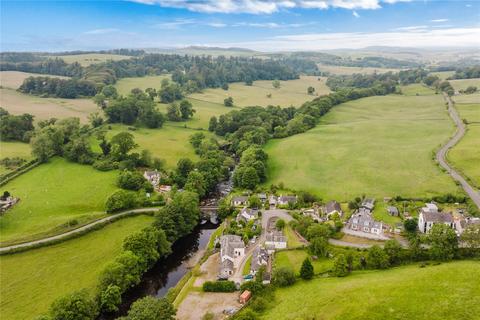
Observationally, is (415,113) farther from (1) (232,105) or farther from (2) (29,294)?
(2) (29,294)

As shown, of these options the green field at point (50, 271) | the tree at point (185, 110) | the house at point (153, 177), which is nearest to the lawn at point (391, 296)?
the green field at point (50, 271)

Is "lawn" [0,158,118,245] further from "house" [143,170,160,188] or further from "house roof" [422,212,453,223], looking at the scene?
"house roof" [422,212,453,223]

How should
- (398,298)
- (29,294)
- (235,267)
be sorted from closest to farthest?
1. (398,298)
2. (29,294)
3. (235,267)

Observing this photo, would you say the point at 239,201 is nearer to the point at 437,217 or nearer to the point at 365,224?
the point at 365,224

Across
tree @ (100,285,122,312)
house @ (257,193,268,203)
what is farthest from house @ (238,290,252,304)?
house @ (257,193,268,203)

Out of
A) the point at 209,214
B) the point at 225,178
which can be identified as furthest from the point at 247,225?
the point at 225,178

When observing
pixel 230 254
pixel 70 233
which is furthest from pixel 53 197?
pixel 230 254

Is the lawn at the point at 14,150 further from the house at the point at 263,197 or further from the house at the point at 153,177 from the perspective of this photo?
the house at the point at 263,197
